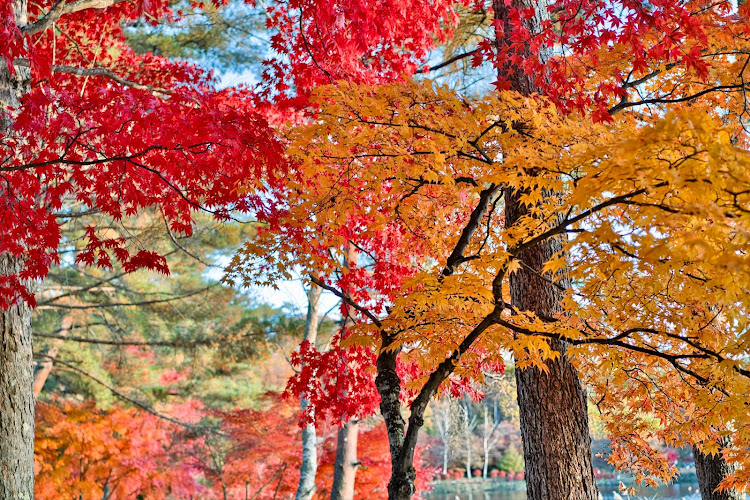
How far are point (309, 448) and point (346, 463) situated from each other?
0.57 m

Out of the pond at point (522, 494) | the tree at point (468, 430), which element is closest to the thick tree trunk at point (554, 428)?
the pond at point (522, 494)

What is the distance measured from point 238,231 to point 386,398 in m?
9.24

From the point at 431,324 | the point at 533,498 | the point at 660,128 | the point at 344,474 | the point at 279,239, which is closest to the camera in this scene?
the point at 660,128

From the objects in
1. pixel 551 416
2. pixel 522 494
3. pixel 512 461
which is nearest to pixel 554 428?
pixel 551 416

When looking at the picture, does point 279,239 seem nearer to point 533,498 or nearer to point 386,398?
point 386,398

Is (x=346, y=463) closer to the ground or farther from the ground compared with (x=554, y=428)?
closer to the ground

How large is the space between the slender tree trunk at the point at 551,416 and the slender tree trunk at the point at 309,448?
4287 millimetres

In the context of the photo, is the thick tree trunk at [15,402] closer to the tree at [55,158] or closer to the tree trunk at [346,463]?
the tree at [55,158]

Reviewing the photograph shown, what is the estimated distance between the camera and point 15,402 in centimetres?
429

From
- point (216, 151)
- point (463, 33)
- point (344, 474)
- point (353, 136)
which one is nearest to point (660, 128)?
point (353, 136)

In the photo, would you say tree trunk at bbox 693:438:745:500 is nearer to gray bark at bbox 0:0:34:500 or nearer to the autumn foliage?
the autumn foliage

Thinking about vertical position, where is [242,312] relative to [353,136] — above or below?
above

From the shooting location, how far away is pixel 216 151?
4746 millimetres

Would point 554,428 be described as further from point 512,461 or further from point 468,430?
point 512,461
